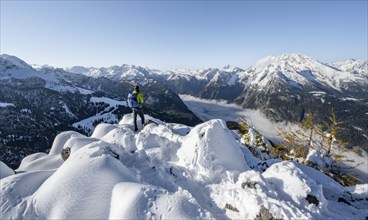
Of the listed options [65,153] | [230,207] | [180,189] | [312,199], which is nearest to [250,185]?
[230,207]

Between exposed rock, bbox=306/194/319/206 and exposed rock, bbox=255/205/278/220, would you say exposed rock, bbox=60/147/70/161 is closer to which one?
exposed rock, bbox=255/205/278/220

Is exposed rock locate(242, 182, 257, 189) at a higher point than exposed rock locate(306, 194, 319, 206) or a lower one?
higher

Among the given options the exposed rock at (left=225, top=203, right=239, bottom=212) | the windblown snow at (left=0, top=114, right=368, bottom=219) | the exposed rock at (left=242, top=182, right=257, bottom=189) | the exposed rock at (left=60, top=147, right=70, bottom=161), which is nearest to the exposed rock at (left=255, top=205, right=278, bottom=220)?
the windblown snow at (left=0, top=114, right=368, bottom=219)

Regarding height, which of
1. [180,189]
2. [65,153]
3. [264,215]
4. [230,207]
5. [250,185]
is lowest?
[65,153]

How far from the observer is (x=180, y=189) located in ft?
42.5

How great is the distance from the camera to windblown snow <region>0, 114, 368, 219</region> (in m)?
10.9

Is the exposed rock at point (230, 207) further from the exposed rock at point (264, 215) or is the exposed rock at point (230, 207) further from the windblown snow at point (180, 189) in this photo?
the exposed rock at point (264, 215)

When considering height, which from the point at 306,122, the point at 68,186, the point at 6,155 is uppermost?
the point at 68,186

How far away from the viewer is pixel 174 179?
553 inches

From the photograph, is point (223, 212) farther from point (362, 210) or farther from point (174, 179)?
point (362, 210)

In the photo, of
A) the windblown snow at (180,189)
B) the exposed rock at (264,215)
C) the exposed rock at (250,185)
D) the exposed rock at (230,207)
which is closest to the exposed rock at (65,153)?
the windblown snow at (180,189)

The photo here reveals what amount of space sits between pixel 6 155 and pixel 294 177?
203m

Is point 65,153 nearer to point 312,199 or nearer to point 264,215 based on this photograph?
point 264,215

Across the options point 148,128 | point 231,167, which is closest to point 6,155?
point 148,128
